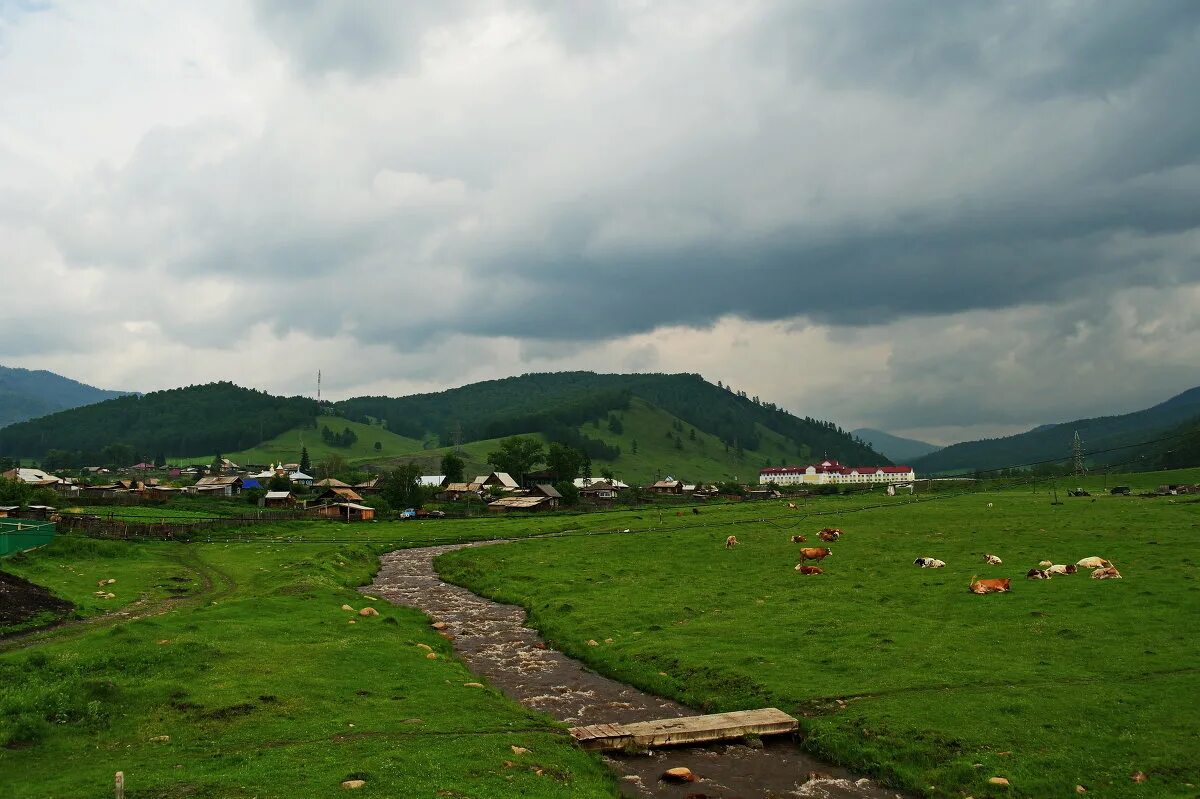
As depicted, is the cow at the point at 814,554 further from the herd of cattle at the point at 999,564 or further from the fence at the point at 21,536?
the fence at the point at 21,536

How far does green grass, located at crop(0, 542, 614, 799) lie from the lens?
19.7 meters

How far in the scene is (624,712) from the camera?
97.1 feet

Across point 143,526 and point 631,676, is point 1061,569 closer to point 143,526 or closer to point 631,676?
point 631,676

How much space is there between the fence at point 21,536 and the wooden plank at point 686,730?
5714cm

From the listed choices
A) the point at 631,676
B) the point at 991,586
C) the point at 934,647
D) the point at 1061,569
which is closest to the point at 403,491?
the point at 1061,569

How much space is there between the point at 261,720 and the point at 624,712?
43.1 feet

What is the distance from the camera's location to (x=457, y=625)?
1870 inches

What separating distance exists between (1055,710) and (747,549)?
46580 mm

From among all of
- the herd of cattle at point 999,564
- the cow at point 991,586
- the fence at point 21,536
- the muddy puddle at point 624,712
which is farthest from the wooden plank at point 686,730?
the fence at point 21,536

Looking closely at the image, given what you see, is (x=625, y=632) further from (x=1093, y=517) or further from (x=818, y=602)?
(x=1093, y=517)

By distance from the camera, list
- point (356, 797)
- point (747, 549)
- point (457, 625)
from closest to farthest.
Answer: point (356, 797) → point (457, 625) → point (747, 549)

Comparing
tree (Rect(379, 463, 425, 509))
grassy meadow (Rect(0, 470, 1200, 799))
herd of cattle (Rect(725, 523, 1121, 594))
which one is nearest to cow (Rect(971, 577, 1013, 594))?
herd of cattle (Rect(725, 523, 1121, 594))

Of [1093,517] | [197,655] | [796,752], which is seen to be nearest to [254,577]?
[197,655]

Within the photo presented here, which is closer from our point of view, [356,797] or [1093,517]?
[356,797]
